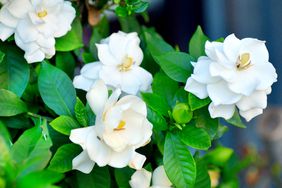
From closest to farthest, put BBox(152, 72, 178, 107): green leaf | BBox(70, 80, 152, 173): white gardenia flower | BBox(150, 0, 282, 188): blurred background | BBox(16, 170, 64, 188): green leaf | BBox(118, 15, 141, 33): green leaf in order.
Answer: BBox(16, 170, 64, 188): green leaf, BBox(70, 80, 152, 173): white gardenia flower, BBox(152, 72, 178, 107): green leaf, BBox(118, 15, 141, 33): green leaf, BBox(150, 0, 282, 188): blurred background

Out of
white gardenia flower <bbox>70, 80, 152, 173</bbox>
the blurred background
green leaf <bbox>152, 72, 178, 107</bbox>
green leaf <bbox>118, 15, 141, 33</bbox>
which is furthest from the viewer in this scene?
the blurred background

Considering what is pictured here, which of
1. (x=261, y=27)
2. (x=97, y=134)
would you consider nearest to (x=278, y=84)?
(x=261, y=27)

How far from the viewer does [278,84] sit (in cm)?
216

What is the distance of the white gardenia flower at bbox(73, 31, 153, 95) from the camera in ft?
2.35

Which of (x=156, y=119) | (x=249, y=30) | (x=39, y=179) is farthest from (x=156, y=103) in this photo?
(x=249, y=30)

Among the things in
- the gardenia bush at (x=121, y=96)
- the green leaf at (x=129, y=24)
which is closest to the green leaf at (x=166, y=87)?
the gardenia bush at (x=121, y=96)

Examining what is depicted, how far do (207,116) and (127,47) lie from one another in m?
0.14

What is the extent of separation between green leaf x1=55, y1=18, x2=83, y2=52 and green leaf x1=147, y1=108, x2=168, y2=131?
16 centimetres

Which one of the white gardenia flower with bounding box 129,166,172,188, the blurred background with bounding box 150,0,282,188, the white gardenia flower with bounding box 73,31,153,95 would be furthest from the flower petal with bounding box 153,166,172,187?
the blurred background with bounding box 150,0,282,188

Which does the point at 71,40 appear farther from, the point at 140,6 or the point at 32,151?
the point at 32,151

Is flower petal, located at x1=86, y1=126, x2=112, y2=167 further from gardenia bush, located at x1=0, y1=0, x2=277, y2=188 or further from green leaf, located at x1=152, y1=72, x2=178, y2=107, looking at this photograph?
green leaf, located at x1=152, y1=72, x2=178, y2=107

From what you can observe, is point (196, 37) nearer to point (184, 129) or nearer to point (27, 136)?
point (184, 129)

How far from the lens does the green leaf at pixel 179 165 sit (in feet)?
2.16

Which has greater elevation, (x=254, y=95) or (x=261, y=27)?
(x=254, y=95)
